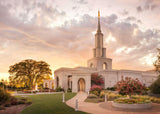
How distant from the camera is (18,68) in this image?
4166cm

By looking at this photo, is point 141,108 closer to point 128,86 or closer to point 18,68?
point 128,86

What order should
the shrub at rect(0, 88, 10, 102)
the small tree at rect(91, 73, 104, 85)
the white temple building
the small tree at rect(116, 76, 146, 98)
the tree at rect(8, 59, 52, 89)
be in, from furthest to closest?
1. the tree at rect(8, 59, 52, 89)
2. the small tree at rect(91, 73, 104, 85)
3. the white temple building
4. the shrub at rect(0, 88, 10, 102)
5. the small tree at rect(116, 76, 146, 98)

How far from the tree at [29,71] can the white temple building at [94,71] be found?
3883 millimetres

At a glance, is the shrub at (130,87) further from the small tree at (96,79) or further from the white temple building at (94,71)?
the small tree at (96,79)

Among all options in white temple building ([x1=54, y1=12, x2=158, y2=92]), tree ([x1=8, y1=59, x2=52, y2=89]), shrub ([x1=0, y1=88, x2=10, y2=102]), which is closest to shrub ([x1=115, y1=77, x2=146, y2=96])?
shrub ([x1=0, y1=88, x2=10, y2=102])

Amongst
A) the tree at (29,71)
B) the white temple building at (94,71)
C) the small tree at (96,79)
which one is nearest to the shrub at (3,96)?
the white temple building at (94,71)

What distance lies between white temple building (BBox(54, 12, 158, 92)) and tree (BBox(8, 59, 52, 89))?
388 centimetres

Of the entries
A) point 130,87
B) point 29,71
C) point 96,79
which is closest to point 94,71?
point 96,79

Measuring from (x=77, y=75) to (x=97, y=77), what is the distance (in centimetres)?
669

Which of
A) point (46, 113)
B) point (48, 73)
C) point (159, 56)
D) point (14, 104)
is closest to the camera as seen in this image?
point (46, 113)

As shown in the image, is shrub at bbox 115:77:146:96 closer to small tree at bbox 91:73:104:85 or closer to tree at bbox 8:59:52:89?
small tree at bbox 91:73:104:85

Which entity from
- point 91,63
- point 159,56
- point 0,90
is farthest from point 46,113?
point 91,63

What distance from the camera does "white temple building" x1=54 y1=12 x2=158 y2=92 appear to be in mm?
36406

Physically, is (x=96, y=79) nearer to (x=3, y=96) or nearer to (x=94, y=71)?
(x=94, y=71)
